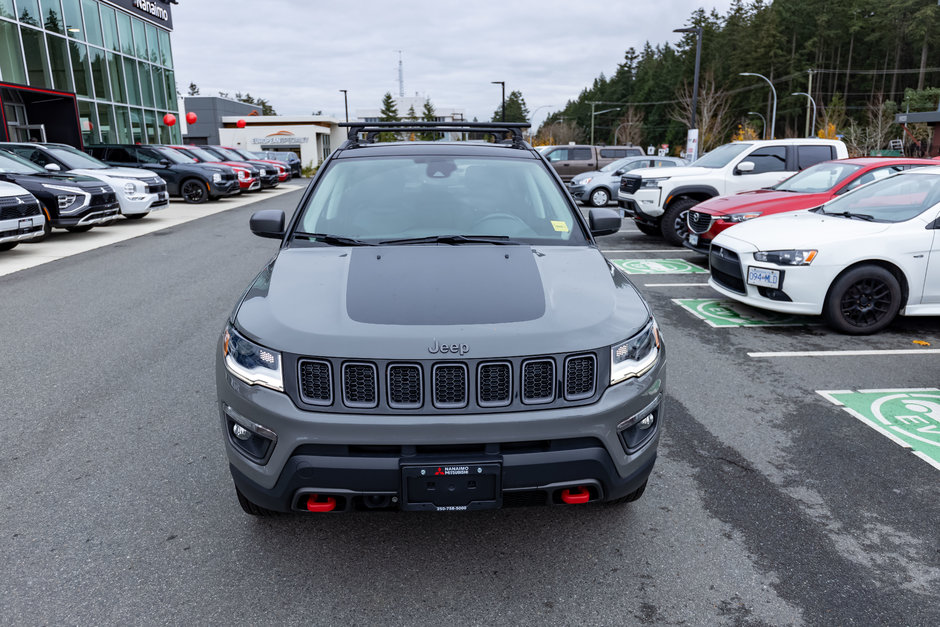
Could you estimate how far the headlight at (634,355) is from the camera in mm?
2600

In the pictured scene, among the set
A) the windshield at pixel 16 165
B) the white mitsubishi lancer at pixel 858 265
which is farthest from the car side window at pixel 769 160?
the windshield at pixel 16 165

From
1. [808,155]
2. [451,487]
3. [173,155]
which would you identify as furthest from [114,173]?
[451,487]

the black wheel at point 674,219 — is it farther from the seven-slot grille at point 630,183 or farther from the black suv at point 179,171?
the black suv at point 179,171

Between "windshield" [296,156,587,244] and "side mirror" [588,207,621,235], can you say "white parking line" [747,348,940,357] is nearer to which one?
"side mirror" [588,207,621,235]

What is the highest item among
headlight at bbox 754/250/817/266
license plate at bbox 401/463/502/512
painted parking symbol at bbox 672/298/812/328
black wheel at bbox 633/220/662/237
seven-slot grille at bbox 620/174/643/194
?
seven-slot grille at bbox 620/174/643/194

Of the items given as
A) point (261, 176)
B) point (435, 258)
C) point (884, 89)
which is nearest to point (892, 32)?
point (884, 89)

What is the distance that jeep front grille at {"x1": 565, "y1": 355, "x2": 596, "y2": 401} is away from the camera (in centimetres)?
252

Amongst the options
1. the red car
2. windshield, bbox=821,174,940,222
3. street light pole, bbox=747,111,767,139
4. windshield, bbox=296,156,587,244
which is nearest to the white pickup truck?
the red car

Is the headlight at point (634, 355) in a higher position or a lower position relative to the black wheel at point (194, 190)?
higher

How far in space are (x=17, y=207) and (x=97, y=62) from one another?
22091 mm

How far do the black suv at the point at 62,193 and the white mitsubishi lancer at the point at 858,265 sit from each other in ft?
36.6

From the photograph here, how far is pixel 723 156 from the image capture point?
1273 cm

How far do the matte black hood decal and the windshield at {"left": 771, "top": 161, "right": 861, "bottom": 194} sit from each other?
25.2 ft

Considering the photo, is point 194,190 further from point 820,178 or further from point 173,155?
point 820,178
